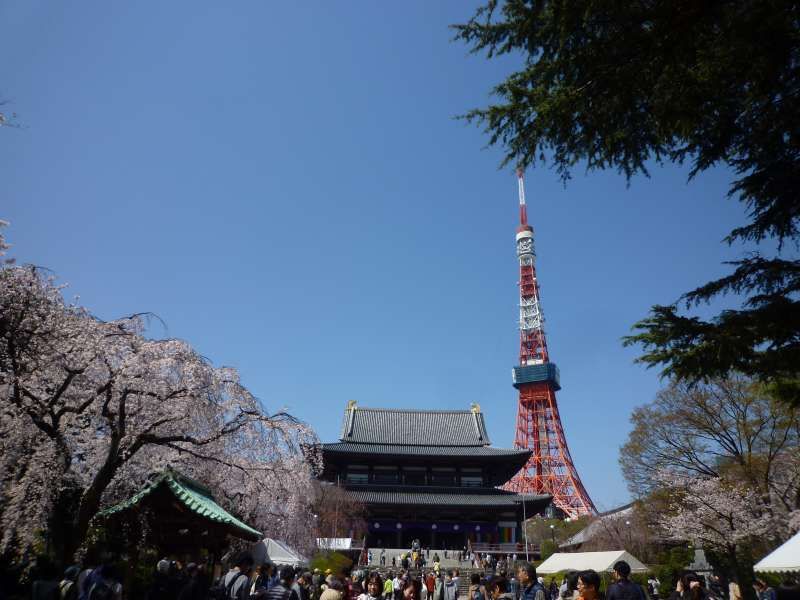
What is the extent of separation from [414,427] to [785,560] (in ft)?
119

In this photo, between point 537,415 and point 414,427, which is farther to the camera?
point 537,415

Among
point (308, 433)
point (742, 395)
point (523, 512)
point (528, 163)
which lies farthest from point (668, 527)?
point (528, 163)

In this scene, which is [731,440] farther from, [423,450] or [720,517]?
[423,450]

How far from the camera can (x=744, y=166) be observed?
7871 mm

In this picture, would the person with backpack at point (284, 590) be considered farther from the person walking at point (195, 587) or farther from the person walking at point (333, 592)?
the person walking at point (195, 587)

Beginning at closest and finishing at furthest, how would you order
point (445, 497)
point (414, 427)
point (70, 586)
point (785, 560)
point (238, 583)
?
point (70, 586), point (238, 583), point (785, 560), point (445, 497), point (414, 427)

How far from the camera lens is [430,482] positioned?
40.0 m

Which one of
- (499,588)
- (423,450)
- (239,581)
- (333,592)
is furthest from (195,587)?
(423,450)

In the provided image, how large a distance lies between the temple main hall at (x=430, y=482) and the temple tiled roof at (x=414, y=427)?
0.09 m

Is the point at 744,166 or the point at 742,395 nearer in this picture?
the point at 744,166

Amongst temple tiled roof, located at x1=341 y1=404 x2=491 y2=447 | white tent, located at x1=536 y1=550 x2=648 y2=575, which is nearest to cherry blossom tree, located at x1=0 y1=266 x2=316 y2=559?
white tent, located at x1=536 y1=550 x2=648 y2=575

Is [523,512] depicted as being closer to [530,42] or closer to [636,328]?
[636,328]

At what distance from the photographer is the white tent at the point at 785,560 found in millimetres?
9953

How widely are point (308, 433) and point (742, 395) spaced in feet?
55.7
